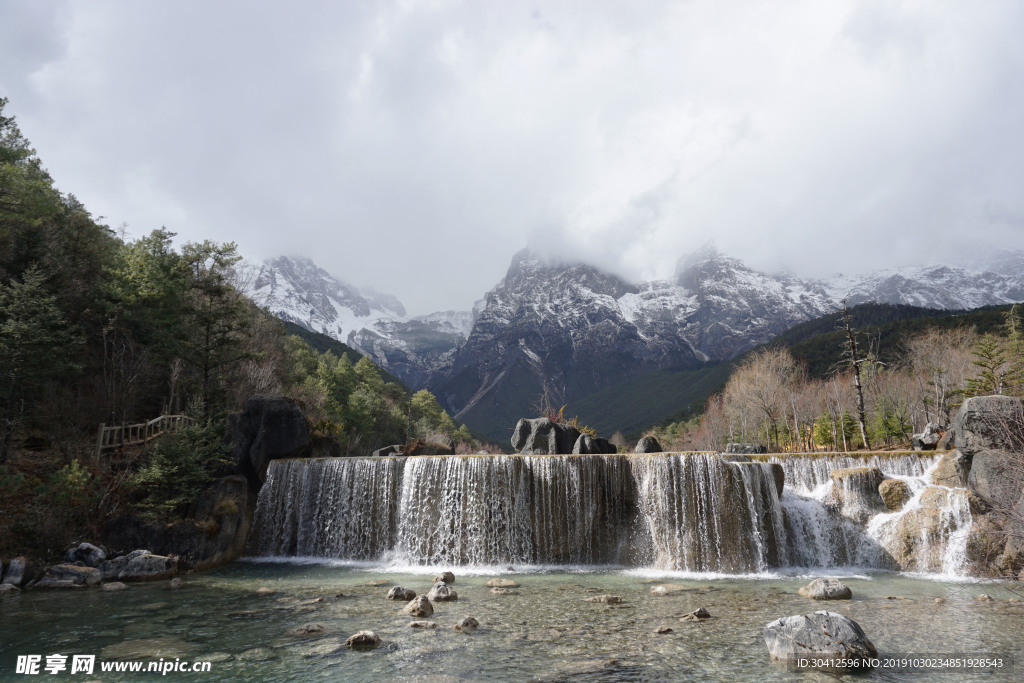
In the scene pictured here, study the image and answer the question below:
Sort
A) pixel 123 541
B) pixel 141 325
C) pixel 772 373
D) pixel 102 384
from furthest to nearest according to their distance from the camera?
pixel 772 373
pixel 141 325
pixel 102 384
pixel 123 541

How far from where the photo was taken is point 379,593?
14.0 metres

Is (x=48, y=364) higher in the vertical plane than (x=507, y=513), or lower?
higher

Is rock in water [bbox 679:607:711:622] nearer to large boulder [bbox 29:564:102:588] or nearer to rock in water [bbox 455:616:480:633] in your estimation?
rock in water [bbox 455:616:480:633]

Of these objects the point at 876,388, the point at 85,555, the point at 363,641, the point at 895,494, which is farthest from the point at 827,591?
the point at 876,388

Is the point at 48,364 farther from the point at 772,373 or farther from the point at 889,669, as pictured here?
the point at 772,373

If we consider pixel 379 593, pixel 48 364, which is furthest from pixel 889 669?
pixel 48 364

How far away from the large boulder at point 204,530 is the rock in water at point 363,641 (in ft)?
36.8

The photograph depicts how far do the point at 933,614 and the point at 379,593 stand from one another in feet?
40.9

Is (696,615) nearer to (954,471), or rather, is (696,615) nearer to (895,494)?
(895,494)

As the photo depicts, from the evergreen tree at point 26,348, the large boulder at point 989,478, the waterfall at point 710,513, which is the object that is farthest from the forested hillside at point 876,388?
the evergreen tree at point 26,348

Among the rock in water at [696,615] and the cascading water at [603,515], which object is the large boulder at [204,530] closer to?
the cascading water at [603,515]

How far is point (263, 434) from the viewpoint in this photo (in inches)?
894

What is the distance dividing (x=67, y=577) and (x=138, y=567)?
162 centimetres

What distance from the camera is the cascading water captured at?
1730 centimetres
